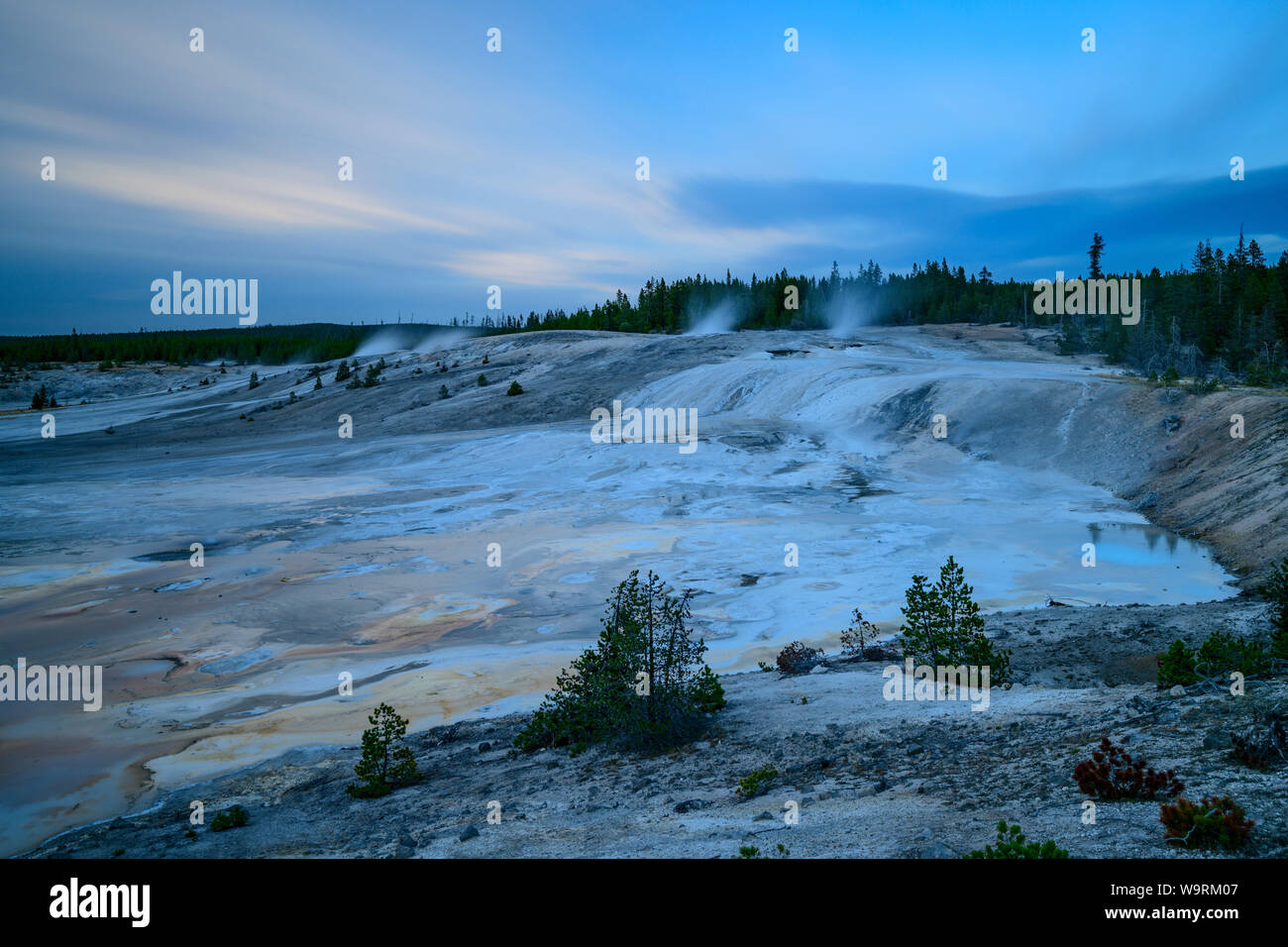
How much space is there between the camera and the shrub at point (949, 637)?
10445 millimetres

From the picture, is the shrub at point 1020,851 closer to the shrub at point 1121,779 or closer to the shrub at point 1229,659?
the shrub at point 1121,779

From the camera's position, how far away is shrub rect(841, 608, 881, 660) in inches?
505

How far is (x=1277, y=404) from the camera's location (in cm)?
2445

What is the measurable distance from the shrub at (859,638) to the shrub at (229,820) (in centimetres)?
905

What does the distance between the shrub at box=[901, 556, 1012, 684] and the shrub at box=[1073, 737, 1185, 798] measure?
4296mm

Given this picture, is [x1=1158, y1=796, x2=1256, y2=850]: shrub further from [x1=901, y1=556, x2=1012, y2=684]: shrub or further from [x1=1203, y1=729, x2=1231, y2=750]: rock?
[x1=901, y1=556, x2=1012, y2=684]: shrub

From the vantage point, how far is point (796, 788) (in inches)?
283

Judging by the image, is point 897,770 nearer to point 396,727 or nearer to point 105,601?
point 396,727

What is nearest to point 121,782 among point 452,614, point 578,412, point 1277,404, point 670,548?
point 452,614
